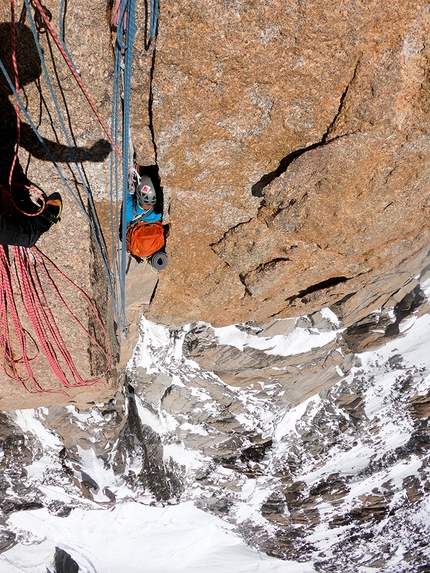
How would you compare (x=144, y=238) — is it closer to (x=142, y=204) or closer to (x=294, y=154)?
(x=142, y=204)

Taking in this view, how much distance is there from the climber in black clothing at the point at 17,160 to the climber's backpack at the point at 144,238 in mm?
856

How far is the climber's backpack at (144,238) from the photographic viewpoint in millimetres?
4504

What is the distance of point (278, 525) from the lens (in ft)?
37.0

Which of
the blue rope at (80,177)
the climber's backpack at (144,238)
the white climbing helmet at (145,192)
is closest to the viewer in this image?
the blue rope at (80,177)

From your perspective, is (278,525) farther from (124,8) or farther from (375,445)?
(124,8)

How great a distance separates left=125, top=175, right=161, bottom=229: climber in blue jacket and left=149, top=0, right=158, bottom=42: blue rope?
1.31 metres

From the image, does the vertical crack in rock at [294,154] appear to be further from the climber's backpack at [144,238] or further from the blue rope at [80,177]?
the blue rope at [80,177]

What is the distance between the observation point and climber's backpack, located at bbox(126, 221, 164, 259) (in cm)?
450

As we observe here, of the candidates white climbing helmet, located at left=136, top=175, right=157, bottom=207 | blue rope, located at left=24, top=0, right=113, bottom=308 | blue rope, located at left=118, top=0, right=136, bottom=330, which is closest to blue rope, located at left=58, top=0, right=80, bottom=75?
blue rope, located at left=24, top=0, right=113, bottom=308

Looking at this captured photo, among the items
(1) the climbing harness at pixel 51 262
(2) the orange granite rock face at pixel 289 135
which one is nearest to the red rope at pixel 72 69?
(1) the climbing harness at pixel 51 262

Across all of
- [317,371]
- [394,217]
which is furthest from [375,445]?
[394,217]

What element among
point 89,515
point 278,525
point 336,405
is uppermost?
point 336,405

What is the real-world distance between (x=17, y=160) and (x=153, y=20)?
1.72 m

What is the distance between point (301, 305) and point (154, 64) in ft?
12.6
